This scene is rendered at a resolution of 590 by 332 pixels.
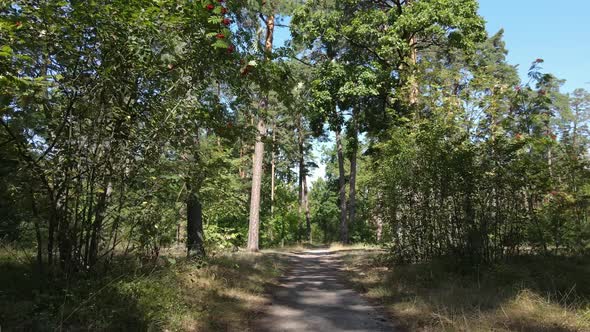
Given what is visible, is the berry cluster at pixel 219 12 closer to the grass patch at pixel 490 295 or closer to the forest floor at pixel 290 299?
the forest floor at pixel 290 299

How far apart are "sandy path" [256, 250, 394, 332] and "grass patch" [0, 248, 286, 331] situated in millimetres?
479

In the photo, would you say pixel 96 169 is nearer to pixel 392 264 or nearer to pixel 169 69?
pixel 169 69

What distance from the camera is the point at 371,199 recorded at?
464 inches

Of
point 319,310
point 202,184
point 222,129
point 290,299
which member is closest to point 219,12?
point 222,129

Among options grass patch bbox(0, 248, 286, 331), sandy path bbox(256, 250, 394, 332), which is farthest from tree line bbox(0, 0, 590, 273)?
sandy path bbox(256, 250, 394, 332)

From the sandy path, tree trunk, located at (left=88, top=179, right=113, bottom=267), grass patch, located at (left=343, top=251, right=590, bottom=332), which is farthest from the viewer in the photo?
the sandy path

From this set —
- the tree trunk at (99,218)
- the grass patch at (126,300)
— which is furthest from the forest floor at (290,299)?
the tree trunk at (99,218)

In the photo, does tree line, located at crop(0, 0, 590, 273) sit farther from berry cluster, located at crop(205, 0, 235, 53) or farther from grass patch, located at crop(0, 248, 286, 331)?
grass patch, located at crop(0, 248, 286, 331)

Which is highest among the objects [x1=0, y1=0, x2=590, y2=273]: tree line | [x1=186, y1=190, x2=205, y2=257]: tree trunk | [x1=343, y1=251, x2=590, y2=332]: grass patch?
[x1=0, y1=0, x2=590, y2=273]: tree line

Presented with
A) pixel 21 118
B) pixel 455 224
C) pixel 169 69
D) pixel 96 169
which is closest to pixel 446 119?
pixel 455 224

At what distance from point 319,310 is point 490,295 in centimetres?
292

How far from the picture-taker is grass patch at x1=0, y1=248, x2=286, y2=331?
172 inches

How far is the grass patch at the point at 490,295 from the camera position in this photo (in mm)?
5301

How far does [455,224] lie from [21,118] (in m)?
8.71
